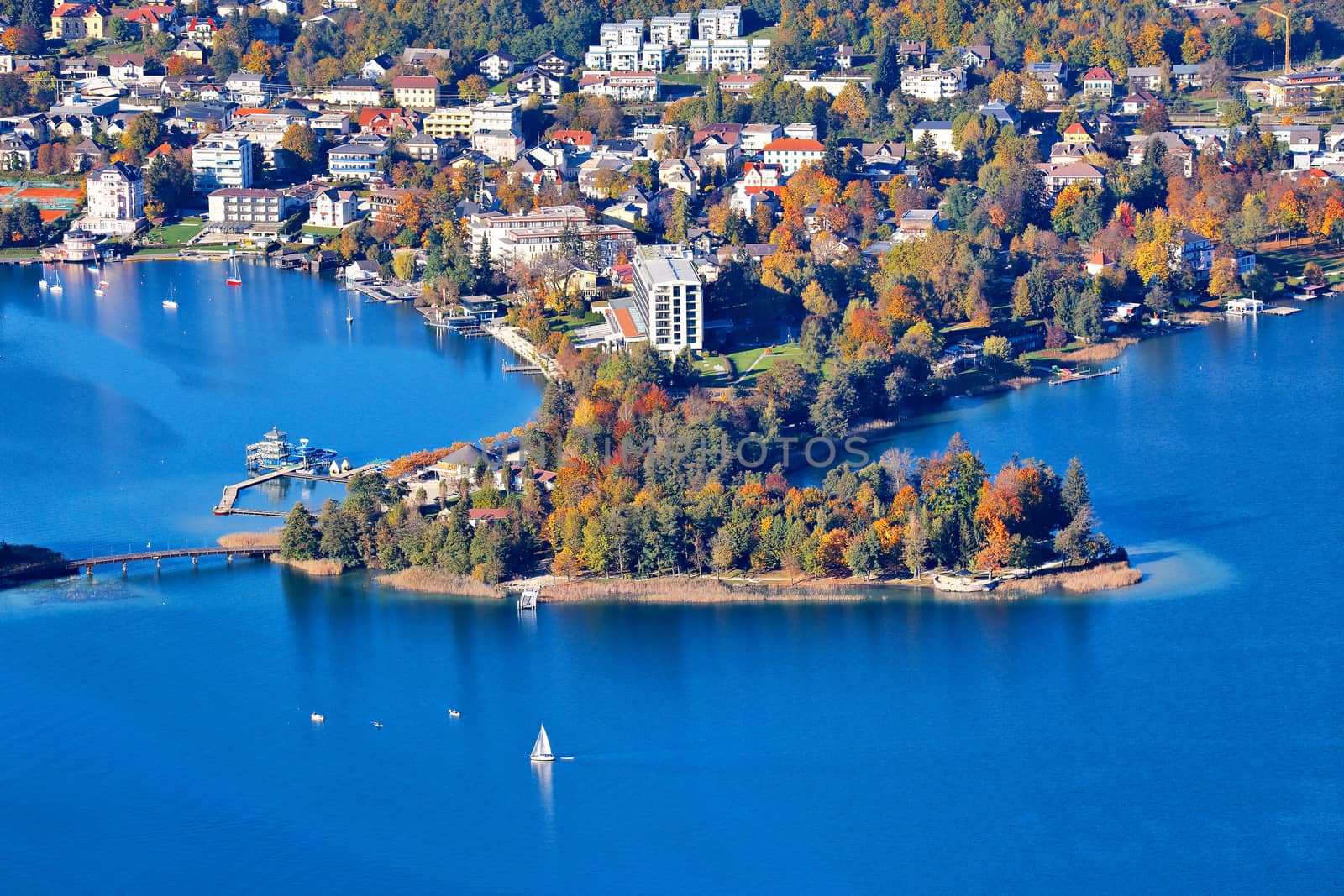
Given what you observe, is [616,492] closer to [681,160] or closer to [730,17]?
[681,160]

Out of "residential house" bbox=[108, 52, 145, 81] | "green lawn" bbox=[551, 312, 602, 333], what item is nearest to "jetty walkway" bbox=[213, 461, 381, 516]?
"green lawn" bbox=[551, 312, 602, 333]

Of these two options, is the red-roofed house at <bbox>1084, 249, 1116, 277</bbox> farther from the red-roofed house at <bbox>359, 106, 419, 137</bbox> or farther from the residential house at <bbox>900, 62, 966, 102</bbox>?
the red-roofed house at <bbox>359, 106, 419, 137</bbox>

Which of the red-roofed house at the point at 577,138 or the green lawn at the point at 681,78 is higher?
the green lawn at the point at 681,78

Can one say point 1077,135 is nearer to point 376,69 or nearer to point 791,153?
point 791,153

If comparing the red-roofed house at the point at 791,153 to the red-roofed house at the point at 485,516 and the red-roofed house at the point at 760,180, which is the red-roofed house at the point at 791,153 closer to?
the red-roofed house at the point at 760,180

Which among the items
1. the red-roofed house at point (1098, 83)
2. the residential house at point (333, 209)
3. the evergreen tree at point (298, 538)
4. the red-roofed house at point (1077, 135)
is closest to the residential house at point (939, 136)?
the red-roofed house at point (1077, 135)
